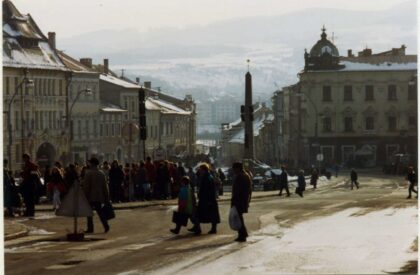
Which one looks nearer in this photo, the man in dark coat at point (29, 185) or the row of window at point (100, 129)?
the man in dark coat at point (29, 185)

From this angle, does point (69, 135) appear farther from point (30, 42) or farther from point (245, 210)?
point (245, 210)

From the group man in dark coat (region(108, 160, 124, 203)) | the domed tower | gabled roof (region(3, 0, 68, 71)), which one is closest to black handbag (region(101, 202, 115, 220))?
man in dark coat (region(108, 160, 124, 203))

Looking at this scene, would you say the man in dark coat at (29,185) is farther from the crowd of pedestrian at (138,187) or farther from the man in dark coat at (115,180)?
the man in dark coat at (115,180)

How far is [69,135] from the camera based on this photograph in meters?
62.3

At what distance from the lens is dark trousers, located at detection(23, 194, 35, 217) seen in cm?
3256

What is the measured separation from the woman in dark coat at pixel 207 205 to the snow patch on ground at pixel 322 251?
3.34 feet

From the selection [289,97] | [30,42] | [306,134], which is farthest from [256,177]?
[289,97]

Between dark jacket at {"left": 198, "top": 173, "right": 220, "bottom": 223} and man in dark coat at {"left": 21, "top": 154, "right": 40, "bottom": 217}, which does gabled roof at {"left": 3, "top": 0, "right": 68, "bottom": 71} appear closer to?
man in dark coat at {"left": 21, "top": 154, "right": 40, "bottom": 217}

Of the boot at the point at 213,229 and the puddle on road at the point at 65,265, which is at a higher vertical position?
the boot at the point at 213,229

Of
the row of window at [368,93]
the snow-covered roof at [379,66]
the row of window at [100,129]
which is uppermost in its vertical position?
the snow-covered roof at [379,66]

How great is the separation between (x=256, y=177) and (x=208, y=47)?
3487 cm

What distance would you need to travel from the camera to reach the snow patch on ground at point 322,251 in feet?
63.5

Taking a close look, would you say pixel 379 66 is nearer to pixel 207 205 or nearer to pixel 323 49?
pixel 323 49

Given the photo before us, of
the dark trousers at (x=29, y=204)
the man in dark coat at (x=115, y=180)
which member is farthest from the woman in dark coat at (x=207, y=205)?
the man in dark coat at (x=115, y=180)
